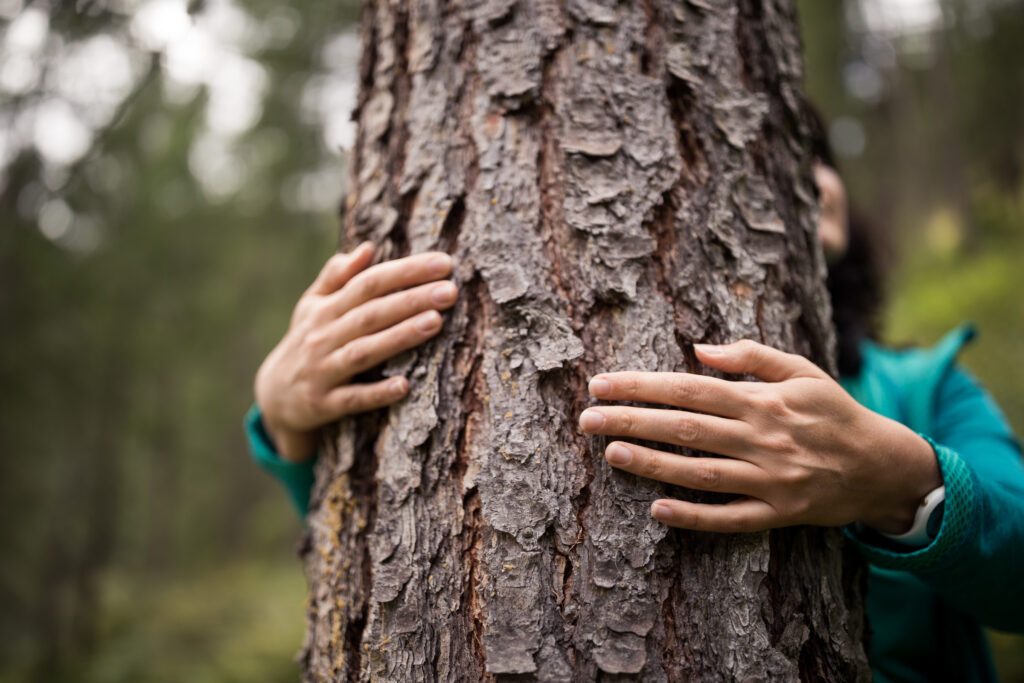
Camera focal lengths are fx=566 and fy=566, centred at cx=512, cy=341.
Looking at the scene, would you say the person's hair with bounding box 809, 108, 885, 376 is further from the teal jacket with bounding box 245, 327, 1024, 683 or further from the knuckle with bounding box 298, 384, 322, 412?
the knuckle with bounding box 298, 384, 322, 412

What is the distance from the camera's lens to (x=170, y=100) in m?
6.99

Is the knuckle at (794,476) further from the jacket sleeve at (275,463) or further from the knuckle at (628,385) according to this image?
the jacket sleeve at (275,463)

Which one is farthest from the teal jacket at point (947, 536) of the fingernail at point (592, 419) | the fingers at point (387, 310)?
the fingernail at point (592, 419)

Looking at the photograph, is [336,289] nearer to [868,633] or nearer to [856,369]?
[868,633]

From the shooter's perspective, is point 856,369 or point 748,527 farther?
point 856,369

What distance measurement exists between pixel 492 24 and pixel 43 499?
28.8 ft

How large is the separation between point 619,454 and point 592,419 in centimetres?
8

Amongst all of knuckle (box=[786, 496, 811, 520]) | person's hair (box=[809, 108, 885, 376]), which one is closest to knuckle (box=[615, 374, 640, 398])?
knuckle (box=[786, 496, 811, 520])

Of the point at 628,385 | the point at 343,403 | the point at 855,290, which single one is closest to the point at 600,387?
the point at 628,385

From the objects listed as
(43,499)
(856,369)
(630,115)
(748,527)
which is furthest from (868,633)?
(43,499)

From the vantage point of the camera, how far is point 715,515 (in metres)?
1.00

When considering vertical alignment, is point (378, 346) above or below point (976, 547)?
above

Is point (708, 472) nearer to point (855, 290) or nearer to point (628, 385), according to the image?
point (628, 385)

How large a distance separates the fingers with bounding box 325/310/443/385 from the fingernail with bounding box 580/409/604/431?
370 mm
